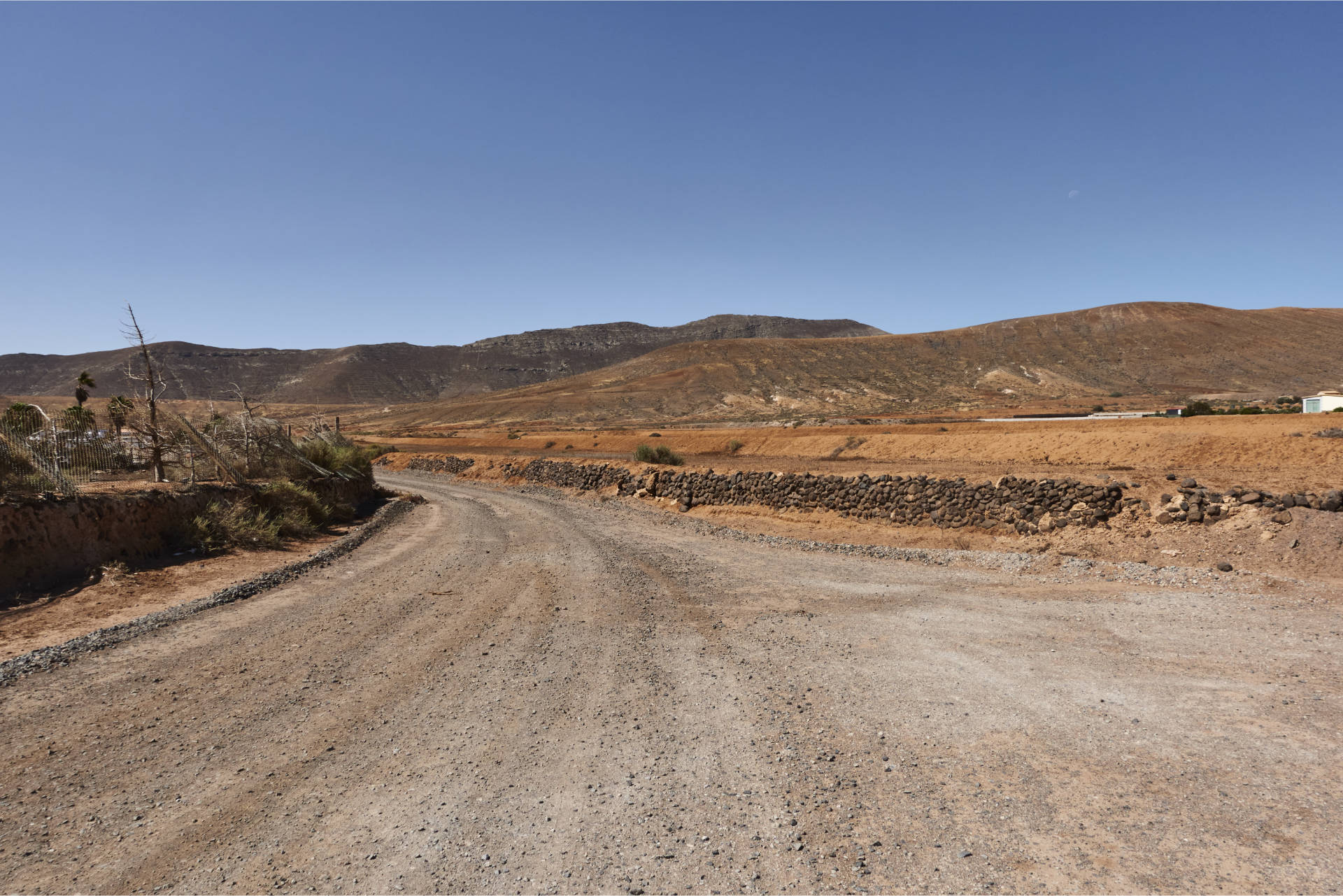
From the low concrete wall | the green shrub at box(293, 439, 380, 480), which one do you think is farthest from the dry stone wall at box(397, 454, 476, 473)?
the low concrete wall

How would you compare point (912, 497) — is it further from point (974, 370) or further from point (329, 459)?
point (974, 370)

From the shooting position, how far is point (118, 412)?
15.2 meters

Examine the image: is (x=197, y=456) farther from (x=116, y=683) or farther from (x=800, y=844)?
(x=800, y=844)

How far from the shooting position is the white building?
2792 centimetres

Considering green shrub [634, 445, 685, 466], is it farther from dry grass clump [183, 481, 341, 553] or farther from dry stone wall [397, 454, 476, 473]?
dry grass clump [183, 481, 341, 553]

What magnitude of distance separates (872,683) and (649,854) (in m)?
3.43

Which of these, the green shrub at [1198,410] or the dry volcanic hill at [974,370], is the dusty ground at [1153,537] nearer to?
the green shrub at [1198,410]

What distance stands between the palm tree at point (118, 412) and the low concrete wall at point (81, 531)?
329cm

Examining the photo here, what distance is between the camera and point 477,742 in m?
5.30

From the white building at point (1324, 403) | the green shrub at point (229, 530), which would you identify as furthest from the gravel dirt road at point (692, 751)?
the white building at point (1324, 403)

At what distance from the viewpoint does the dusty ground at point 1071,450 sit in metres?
16.6

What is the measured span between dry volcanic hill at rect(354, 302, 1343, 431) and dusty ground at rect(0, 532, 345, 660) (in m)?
59.0

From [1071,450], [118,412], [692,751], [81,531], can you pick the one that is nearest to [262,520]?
[81,531]

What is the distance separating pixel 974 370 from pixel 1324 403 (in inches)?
2363
